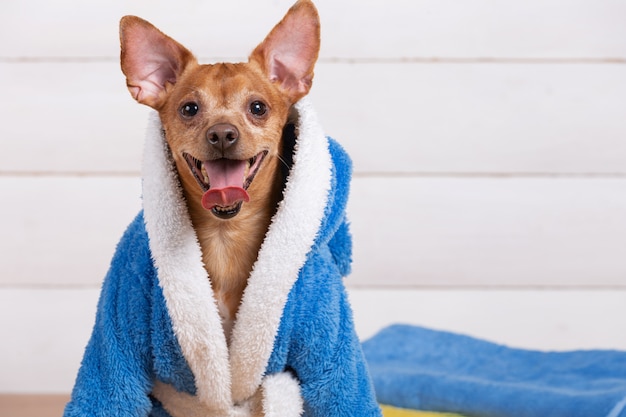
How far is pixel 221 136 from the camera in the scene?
54.4 inches

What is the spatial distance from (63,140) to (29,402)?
2.16 ft

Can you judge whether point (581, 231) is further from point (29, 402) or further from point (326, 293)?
point (29, 402)

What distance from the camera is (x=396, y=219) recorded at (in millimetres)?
2426

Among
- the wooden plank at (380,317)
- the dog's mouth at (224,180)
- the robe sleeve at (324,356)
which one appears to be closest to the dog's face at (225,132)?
the dog's mouth at (224,180)

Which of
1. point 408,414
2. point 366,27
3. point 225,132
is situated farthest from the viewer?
point 366,27

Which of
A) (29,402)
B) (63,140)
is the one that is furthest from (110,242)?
(29,402)

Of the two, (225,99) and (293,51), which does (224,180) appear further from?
(293,51)

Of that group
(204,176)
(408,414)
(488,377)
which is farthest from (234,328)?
(488,377)

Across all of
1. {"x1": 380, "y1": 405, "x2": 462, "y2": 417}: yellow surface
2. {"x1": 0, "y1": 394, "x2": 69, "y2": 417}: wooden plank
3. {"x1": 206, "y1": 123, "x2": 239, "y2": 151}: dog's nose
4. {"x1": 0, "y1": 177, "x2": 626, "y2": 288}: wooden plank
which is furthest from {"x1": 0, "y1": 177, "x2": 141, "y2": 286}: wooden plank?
{"x1": 206, "y1": 123, "x2": 239, "y2": 151}: dog's nose

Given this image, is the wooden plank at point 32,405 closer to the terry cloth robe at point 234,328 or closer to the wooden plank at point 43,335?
the wooden plank at point 43,335

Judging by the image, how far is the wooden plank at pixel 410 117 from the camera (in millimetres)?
2361

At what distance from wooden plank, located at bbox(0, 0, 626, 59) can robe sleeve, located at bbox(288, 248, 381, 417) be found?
94cm

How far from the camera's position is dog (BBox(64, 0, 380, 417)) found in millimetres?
1498

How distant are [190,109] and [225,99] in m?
0.06
